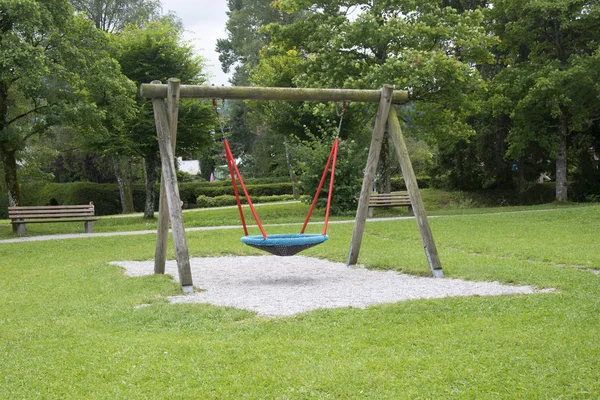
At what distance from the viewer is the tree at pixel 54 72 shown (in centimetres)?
1908

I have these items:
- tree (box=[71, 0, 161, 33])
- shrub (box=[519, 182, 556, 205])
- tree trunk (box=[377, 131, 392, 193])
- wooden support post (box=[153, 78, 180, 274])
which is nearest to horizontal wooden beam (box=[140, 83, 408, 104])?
wooden support post (box=[153, 78, 180, 274])

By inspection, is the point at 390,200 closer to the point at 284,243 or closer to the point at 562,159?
the point at 562,159

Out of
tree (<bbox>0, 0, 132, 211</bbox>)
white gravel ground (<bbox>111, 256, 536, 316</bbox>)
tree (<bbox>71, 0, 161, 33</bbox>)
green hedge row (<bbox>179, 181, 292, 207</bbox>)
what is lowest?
white gravel ground (<bbox>111, 256, 536, 316</bbox>)

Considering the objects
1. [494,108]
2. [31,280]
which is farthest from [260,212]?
[31,280]

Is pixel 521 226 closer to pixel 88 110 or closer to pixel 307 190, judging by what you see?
pixel 307 190

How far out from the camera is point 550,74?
25250mm

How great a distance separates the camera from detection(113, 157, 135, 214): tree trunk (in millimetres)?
39375

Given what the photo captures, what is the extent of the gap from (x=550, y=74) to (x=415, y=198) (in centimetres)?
1762

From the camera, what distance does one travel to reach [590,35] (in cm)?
2806

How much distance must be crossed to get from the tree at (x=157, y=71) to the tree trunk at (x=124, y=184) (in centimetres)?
1289

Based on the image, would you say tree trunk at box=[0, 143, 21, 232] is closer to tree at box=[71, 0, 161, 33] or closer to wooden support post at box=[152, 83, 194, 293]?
wooden support post at box=[152, 83, 194, 293]

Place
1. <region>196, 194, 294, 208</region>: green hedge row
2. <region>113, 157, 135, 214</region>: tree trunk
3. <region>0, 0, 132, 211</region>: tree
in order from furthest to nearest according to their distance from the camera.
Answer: <region>196, 194, 294, 208</region>: green hedge row < <region>113, 157, 135, 214</region>: tree trunk < <region>0, 0, 132, 211</region>: tree

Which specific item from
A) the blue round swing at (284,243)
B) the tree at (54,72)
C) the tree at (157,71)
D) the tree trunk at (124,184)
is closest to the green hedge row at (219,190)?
the tree trunk at (124,184)

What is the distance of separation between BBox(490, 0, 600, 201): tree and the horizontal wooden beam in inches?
661
